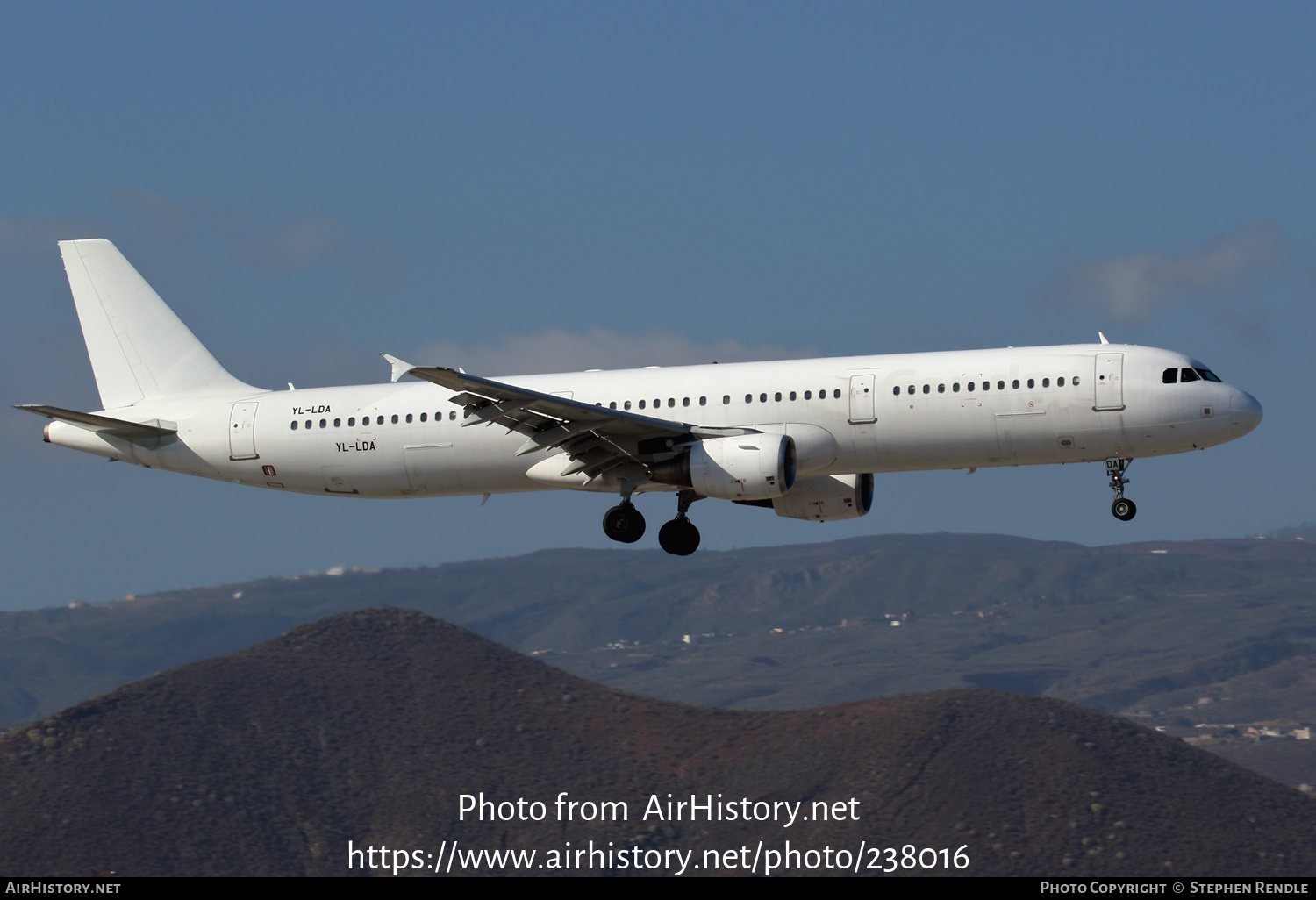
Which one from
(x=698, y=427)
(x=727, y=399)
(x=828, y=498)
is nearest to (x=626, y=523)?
(x=698, y=427)

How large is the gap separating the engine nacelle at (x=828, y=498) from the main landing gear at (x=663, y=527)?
2903 millimetres

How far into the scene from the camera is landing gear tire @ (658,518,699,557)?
164ft

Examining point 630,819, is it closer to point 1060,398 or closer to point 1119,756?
point 1119,756

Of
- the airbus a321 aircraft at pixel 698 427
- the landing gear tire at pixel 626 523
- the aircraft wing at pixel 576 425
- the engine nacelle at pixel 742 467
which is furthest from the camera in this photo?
the landing gear tire at pixel 626 523

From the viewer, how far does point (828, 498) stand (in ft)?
166

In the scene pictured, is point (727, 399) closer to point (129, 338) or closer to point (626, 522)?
point (626, 522)

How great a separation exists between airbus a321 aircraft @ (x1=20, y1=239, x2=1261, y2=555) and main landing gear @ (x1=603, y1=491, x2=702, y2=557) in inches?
Result: 2.4

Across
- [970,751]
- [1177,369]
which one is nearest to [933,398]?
[1177,369]

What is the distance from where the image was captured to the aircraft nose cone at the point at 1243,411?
45.7 m

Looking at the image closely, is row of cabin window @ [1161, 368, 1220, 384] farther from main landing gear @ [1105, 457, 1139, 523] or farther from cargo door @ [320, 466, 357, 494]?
cargo door @ [320, 466, 357, 494]

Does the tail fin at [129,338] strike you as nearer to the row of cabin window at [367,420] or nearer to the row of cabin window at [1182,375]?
the row of cabin window at [367,420]

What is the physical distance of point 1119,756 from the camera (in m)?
185

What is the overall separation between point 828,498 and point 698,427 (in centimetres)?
580

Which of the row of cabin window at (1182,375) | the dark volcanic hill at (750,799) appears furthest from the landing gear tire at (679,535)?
the dark volcanic hill at (750,799)
